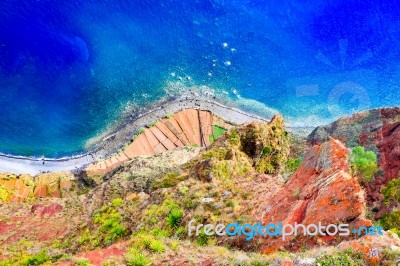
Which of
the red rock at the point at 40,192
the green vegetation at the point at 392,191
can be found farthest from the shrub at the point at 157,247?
the red rock at the point at 40,192

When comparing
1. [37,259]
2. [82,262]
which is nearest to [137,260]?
[82,262]

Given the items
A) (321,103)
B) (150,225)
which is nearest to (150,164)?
(150,225)

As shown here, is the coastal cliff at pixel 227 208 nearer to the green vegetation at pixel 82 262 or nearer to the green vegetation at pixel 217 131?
the green vegetation at pixel 82 262

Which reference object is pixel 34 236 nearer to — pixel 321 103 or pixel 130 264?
pixel 130 264

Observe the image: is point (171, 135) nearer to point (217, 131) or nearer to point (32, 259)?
point (217, 131)

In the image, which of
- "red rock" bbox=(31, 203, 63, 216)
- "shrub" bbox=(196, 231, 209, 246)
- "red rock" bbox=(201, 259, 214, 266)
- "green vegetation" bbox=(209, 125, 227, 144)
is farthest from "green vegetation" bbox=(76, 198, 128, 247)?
"green vegetation" bbox=(209, 125, 227, 144)

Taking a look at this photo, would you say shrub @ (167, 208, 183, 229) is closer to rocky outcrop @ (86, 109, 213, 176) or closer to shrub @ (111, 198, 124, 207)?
shrub @ (111, 198, 124, 207)
